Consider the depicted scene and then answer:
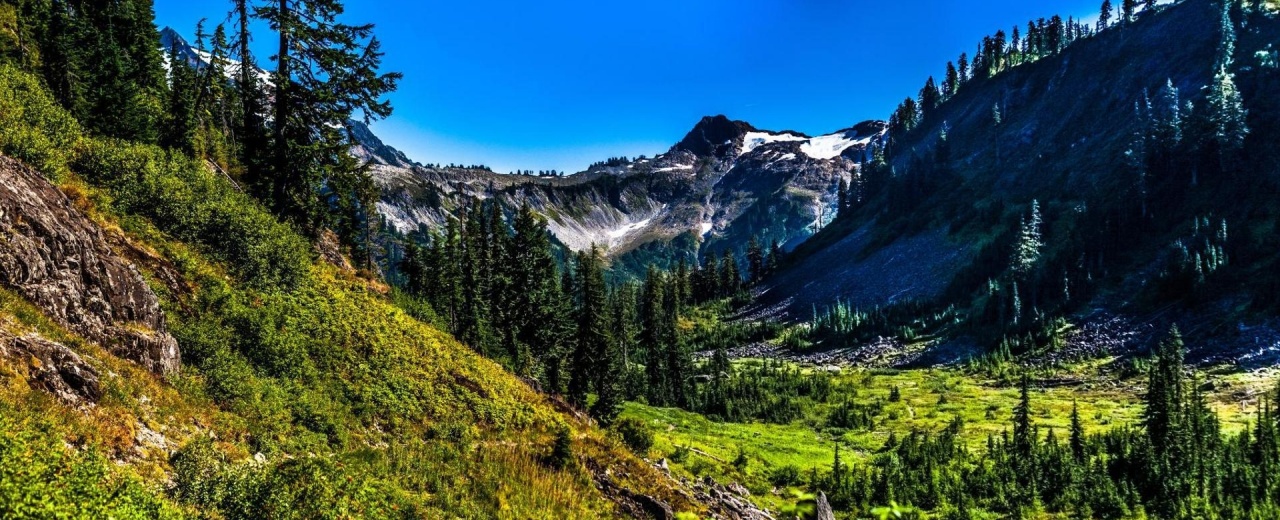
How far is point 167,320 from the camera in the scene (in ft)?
47.7

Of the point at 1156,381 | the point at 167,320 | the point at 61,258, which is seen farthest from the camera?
the point at 1156,381

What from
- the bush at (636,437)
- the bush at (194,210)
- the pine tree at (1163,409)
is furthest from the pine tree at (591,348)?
the pine tree at (1163,409)

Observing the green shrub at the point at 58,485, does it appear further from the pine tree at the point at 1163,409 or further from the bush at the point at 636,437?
the pine tree at the point at 1163,409

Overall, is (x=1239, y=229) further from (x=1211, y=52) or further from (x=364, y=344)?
(x=364, y=344)

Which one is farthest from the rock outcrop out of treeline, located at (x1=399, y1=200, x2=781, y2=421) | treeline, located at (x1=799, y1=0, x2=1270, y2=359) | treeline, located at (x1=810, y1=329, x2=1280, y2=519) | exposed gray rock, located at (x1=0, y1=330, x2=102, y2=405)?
treeline, located at (x1=799, y1=0, x2=1270, y2=359)

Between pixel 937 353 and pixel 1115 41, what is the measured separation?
431ft

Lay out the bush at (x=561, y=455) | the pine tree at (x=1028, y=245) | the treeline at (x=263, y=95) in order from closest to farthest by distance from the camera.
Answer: the bush at (x=561, y=455) < the treeline at (x=263, y=95) < the pine tree at (x=1028, y=245)

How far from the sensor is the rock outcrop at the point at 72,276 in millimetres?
11797

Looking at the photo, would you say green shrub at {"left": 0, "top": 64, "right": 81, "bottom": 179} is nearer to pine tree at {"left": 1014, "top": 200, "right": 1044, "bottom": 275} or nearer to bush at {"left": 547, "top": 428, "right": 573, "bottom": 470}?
bush at {"left": 547, "top": 428, "right": 573, "bottom": 470}

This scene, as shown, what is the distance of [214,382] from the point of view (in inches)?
537

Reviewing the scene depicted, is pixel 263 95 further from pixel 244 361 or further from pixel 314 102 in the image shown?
pixel 244 361

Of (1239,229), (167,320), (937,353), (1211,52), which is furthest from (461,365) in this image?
(1211,52)

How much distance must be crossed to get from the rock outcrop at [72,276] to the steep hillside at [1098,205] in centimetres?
9315

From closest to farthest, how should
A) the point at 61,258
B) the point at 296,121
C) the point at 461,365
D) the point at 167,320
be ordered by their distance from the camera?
the point at 61,258, the point at 167,320, the point at 461,365, the point at 296,121
